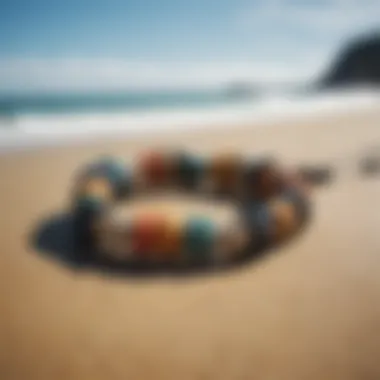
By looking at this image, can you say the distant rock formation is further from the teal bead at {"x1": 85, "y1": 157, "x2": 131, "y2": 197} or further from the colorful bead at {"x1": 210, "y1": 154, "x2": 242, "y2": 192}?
the teal bead at {"x1": 85, "y1": 157, "x2": 131, "y2": 197}

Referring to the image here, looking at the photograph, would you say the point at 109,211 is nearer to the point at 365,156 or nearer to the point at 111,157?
the point at 111,157

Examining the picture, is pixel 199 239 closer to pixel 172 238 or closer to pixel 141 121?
pixel 172 238

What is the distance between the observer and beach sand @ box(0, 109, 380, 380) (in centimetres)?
67

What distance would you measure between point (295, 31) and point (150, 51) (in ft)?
0.55

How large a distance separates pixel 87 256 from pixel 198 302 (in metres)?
0.14

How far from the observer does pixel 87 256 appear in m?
0.74

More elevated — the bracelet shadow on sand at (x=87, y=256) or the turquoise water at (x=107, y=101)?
the turquoise water at (x=107, y=101)

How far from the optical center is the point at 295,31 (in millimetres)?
750

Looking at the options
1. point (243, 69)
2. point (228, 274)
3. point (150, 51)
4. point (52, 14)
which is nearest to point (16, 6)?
point (52, 14)

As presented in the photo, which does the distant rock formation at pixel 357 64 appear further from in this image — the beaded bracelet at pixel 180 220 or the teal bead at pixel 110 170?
the teal bead at pixel 110 170

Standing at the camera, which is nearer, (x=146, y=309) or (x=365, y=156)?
(x=146, y=309)

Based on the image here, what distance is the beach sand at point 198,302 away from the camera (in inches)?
26.4

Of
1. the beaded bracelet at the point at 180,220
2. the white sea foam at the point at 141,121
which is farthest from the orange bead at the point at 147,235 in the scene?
the white sea foam at the point at 141,121

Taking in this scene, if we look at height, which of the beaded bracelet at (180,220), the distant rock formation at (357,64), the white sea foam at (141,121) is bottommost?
the beaded bracelet at (180,220)
